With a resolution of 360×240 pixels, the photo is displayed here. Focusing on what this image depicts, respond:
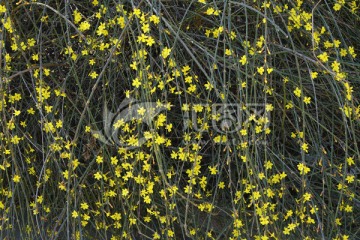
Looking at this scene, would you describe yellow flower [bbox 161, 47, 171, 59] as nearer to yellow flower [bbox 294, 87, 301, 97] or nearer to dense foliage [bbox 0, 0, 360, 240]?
dense foliage [bbox 0, 0, 360, 240]

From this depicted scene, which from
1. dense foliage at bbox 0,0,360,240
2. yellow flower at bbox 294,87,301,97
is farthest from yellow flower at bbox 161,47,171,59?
yellow flower at bbox 294,87,301,97

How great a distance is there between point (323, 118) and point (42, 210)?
1011mm

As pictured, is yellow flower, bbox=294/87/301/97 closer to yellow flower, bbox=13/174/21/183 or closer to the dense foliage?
the dense foliage

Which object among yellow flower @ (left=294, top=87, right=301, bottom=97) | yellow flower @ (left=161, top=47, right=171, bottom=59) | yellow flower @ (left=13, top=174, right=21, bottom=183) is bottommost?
yellow flower @ (left=13, top=174, right=21, bottom=183)

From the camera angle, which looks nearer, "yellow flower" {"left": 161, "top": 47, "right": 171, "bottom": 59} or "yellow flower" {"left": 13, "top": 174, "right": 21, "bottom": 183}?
"yellow flower" {"left": 161, "top": 47, "right": 171, "bottom": 59}

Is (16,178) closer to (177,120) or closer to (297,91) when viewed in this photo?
(177,120)

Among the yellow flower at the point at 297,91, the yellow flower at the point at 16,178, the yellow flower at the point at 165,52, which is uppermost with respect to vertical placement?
the yellow flower at the point at 165,52

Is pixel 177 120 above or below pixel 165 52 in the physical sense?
below

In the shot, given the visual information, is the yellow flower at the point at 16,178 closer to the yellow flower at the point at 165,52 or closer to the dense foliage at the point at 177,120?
the dense foliage at the point at 177,120

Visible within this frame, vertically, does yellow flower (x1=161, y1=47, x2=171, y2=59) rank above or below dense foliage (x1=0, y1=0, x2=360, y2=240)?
above

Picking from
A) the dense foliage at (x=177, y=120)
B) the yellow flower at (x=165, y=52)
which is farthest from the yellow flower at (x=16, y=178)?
the yellow flower at (x=165, y=52)

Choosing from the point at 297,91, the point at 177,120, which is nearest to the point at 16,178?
the point at 177,120

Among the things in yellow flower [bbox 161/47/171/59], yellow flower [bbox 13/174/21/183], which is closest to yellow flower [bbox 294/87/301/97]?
yellow flower [bbox 161/47/171/59]

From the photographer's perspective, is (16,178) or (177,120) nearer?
(16,178)
